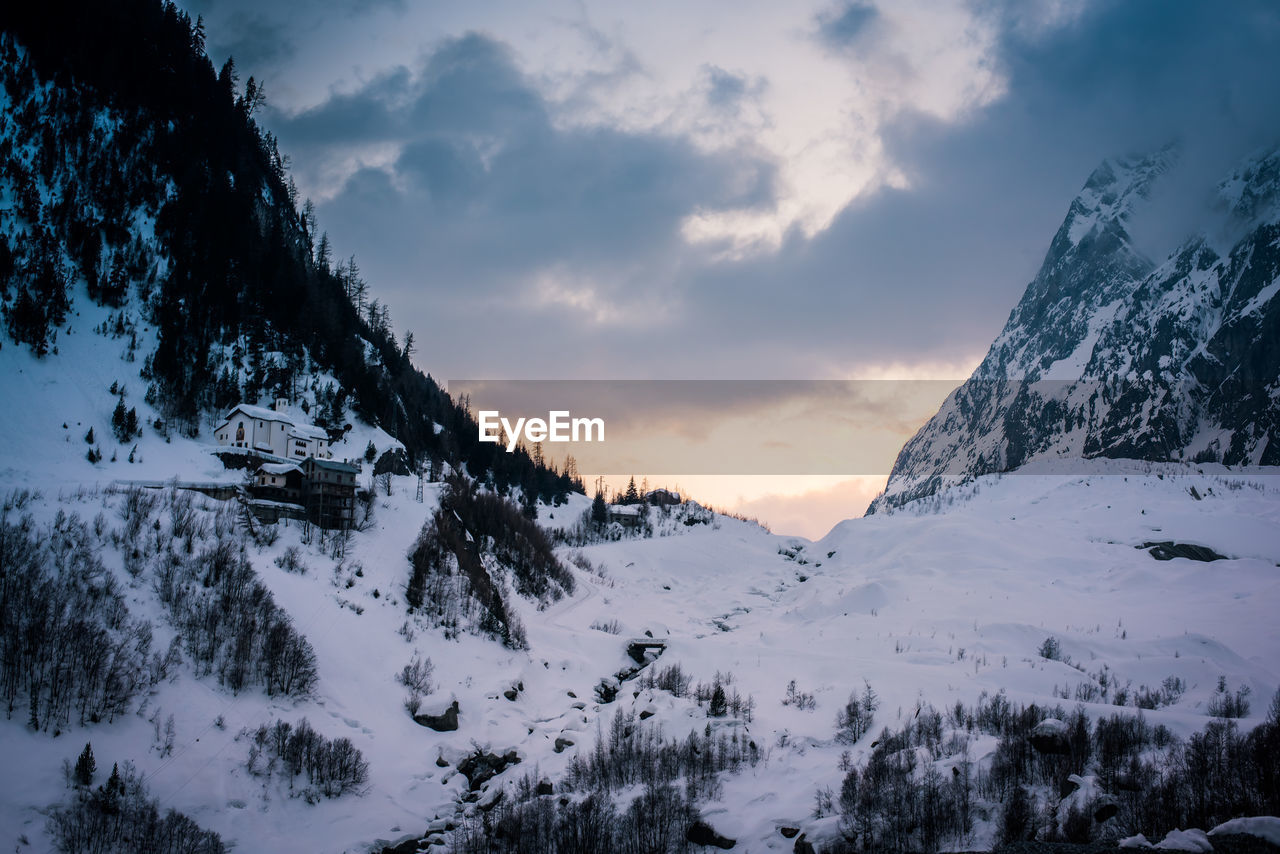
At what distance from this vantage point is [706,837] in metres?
16.2

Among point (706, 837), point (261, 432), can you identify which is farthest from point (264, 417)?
point (706, 837)

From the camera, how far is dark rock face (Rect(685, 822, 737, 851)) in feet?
52.3

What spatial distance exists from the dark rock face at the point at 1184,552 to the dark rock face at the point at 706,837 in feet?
175

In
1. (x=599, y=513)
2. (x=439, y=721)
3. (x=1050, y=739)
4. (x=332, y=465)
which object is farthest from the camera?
(x=599, y=513)

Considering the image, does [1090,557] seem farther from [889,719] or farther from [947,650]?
[889,719]

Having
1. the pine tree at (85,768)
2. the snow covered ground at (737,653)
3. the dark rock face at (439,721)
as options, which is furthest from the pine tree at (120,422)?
the pine tree at (85,768)

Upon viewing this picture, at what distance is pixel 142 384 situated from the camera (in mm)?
52188

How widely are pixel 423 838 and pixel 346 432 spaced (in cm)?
5562

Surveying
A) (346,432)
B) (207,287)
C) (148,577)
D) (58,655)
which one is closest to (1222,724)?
(58,655)

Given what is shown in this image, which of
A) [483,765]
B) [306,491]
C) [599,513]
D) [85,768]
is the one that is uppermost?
[306,491]

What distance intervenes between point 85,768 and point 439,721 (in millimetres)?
11117

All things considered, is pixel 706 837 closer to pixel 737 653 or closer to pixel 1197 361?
pixel 737 653

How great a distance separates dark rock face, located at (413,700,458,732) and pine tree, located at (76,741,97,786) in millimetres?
10578

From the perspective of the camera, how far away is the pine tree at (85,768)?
15.3 meters
